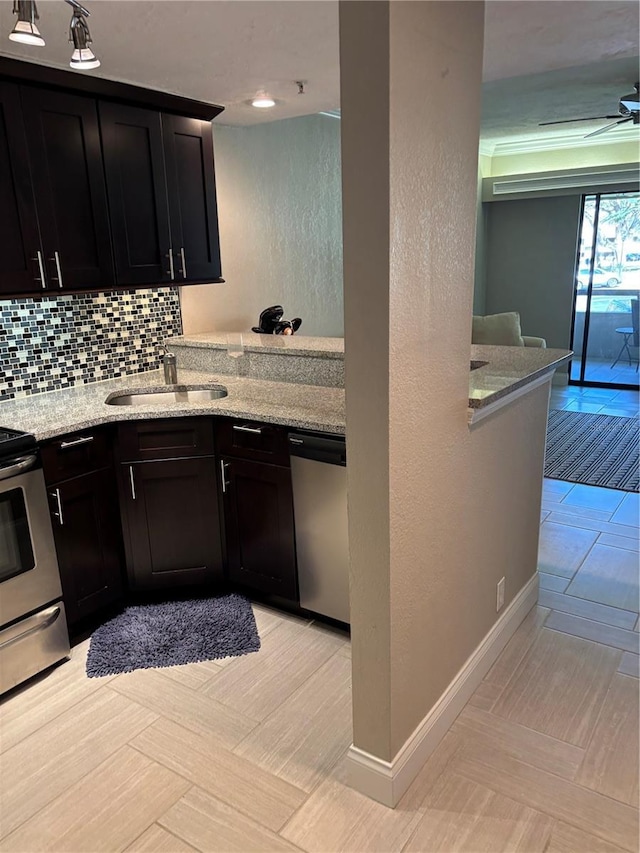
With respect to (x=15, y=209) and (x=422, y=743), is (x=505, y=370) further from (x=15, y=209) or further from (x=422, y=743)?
(x=15, y=209)

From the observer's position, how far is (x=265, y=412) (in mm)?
2588

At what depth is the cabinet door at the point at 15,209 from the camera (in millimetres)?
2451

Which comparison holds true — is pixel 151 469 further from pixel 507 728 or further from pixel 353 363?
pixel 507 728

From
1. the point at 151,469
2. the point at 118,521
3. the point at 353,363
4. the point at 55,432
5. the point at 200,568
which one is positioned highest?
the point at 353,363

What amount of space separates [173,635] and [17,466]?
971 millimetres

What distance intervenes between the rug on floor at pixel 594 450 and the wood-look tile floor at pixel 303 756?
1.77 metres

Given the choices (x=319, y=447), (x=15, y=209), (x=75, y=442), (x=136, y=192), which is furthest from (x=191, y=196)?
(x=319, y=447)

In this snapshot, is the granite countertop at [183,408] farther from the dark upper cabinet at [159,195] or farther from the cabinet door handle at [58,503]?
the dark upper cabinet at [159,195]

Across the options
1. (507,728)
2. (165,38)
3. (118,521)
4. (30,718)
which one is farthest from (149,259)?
A: (507,728)

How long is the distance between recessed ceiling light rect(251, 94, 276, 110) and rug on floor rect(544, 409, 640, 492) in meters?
3.00

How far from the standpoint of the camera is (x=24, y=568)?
232cm

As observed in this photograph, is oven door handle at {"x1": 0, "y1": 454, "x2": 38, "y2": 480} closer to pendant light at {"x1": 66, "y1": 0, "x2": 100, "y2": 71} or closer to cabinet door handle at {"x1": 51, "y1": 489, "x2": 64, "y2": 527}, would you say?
cabinet door handle at {"x1": 51, "y1": 489, "x2": 64, "y2": 527}

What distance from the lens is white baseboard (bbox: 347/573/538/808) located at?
1.83 meters

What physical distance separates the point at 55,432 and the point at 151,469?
1.52 ft
